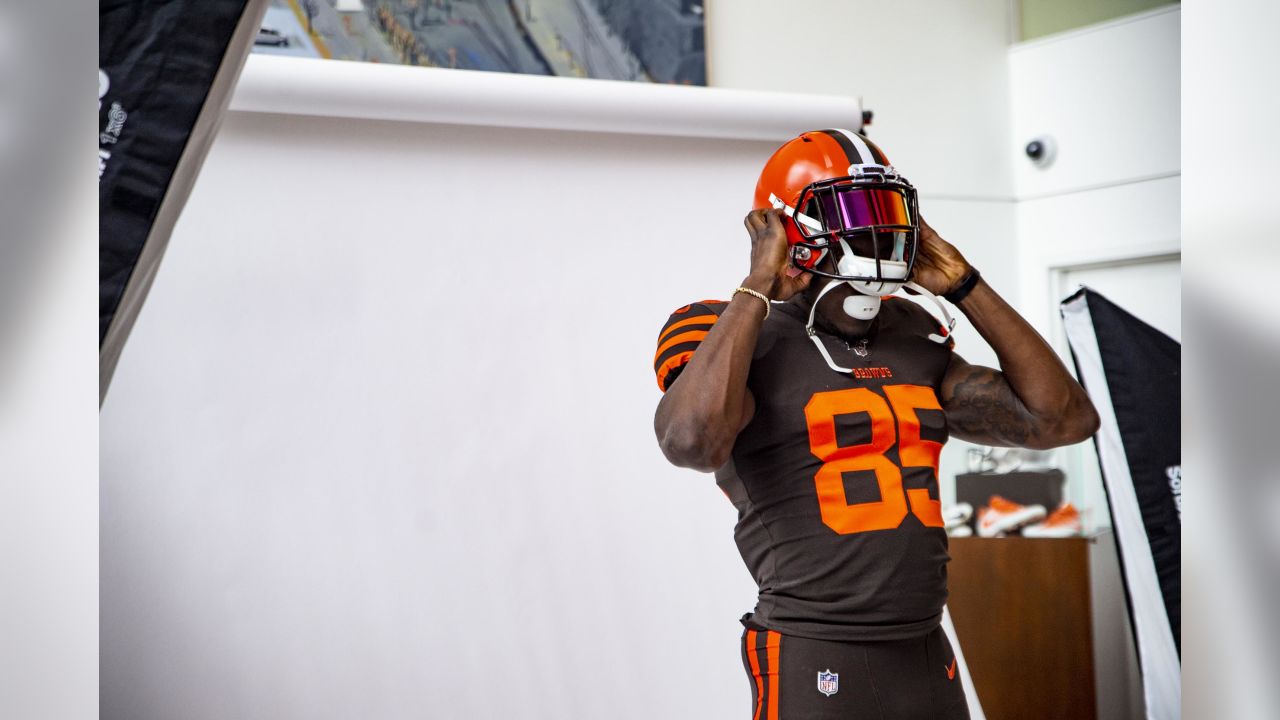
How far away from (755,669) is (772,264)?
0.64m

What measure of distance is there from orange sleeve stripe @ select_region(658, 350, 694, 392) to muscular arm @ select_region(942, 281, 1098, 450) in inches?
18.6

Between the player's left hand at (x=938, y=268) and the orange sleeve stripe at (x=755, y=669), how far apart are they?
665 mm

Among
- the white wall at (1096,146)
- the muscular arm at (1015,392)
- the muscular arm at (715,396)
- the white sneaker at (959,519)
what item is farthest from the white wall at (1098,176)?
the muscular arm at (715,396)

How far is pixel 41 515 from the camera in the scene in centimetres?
53

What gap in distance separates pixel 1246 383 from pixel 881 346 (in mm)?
1260

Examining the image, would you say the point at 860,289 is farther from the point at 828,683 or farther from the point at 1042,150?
the point at 1042,150

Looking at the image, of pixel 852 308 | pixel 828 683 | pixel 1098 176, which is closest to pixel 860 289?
pixel 852 308

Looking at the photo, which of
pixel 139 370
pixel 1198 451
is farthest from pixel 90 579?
pixel 139 370

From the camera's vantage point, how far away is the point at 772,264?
66.6 inches

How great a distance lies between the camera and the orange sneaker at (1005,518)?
4.06 meters

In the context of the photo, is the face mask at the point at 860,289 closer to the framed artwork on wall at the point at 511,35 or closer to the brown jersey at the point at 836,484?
the brown jersey at the point at 836,484

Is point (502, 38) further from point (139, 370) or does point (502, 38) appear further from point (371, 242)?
point (139, 370)

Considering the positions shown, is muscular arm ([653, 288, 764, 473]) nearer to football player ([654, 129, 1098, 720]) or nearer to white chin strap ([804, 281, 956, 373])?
football player ([654, 129, 1098, 720])

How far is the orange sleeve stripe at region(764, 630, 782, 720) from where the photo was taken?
1.58 metres
